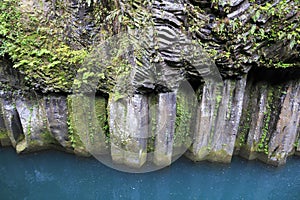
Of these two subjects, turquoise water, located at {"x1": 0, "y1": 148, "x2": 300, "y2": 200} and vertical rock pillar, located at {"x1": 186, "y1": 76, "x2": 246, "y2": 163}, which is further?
turquoise water, located at {"x1": 0, "y1": 148, "x2": 300, "y2": 200}

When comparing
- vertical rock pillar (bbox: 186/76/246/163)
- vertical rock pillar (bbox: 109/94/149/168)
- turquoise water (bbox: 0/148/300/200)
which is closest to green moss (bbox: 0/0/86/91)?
vertical rock pillar (bbox: 109/94/149/168)

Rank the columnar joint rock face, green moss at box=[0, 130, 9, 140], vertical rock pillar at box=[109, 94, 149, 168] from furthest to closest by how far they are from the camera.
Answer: green moss at box=[0, 130, 9, 140] < the columnar joint rock face < vertical rock pillar at box=[109, 94, 149, 168]

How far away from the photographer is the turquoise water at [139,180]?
4633mm

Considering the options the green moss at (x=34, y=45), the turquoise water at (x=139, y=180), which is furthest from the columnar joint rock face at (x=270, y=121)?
the green moss at (x=34, y=45)

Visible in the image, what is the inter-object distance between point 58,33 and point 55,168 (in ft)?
8.33

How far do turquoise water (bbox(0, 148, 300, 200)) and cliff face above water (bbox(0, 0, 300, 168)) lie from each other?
23cm

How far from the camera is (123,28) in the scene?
389 centimetres

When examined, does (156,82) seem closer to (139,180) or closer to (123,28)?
(123,28)

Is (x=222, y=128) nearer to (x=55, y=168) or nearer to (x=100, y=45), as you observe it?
(x=100, y=45)

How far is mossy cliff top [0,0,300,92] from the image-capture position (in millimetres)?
3633

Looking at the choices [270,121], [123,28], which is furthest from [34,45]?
[270,121]

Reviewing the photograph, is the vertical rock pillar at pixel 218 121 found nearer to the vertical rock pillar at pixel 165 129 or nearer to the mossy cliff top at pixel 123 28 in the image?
the mossy cliff top at pixel 123 28

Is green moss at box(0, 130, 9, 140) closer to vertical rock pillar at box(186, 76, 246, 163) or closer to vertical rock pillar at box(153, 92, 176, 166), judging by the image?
vertical rock pillar at box(153, 92, 176, 166)

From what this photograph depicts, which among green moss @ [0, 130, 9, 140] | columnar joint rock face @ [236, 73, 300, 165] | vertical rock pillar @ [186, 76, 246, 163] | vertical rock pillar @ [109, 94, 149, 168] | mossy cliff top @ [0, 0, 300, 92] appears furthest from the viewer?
green moss @ [0, 130, 9, 140]
